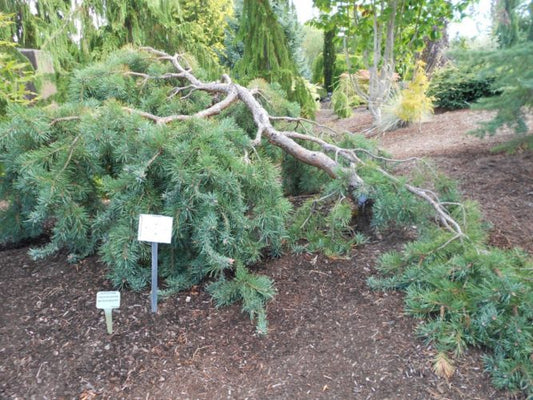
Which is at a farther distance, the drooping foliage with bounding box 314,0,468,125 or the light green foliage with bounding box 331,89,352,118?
the light green foliage with bounding box 331,89,352,118

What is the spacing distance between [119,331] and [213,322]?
463 millimetres

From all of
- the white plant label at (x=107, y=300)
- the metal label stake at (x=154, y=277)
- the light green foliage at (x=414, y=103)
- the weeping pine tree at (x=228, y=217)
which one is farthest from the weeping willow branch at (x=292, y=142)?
the light green foliage at (x=414, y=103)

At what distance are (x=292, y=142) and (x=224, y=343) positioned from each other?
1.49 m

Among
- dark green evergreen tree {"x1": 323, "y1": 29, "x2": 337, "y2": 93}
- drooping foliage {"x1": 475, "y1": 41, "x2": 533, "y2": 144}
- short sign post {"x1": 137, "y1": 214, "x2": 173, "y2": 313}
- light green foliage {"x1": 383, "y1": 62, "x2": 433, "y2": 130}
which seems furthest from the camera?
dark green evergreen tree {"x1": 323, "y1": 29, "x2": 337, "y2": 93}

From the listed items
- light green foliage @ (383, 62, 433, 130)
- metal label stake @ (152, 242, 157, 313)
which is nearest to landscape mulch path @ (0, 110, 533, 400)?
metal label stake @ (152, 242, 157, 313)

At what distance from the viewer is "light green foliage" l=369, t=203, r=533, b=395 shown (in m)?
1.72

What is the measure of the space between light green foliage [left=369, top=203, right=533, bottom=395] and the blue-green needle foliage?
2.43 ft

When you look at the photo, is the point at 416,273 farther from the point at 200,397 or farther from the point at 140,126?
the point at 140,126

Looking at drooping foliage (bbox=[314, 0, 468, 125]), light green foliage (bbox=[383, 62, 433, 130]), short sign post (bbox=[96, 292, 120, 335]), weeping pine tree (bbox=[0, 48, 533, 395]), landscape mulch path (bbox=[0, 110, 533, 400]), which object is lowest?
landscape mulch path (bbox=[0, 110, 533, 400])

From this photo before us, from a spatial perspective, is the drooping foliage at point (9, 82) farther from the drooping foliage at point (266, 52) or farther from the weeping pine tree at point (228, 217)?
the drooping foliage at point (266, 52)

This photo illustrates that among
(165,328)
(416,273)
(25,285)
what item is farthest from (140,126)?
(416,273)

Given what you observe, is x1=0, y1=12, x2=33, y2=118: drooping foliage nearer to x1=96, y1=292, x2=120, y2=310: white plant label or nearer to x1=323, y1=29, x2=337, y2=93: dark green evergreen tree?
x1=96, y1=292, x2=120, y2=310: white plant label

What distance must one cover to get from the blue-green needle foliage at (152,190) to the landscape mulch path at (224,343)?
13 cm

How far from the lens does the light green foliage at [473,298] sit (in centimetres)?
172
